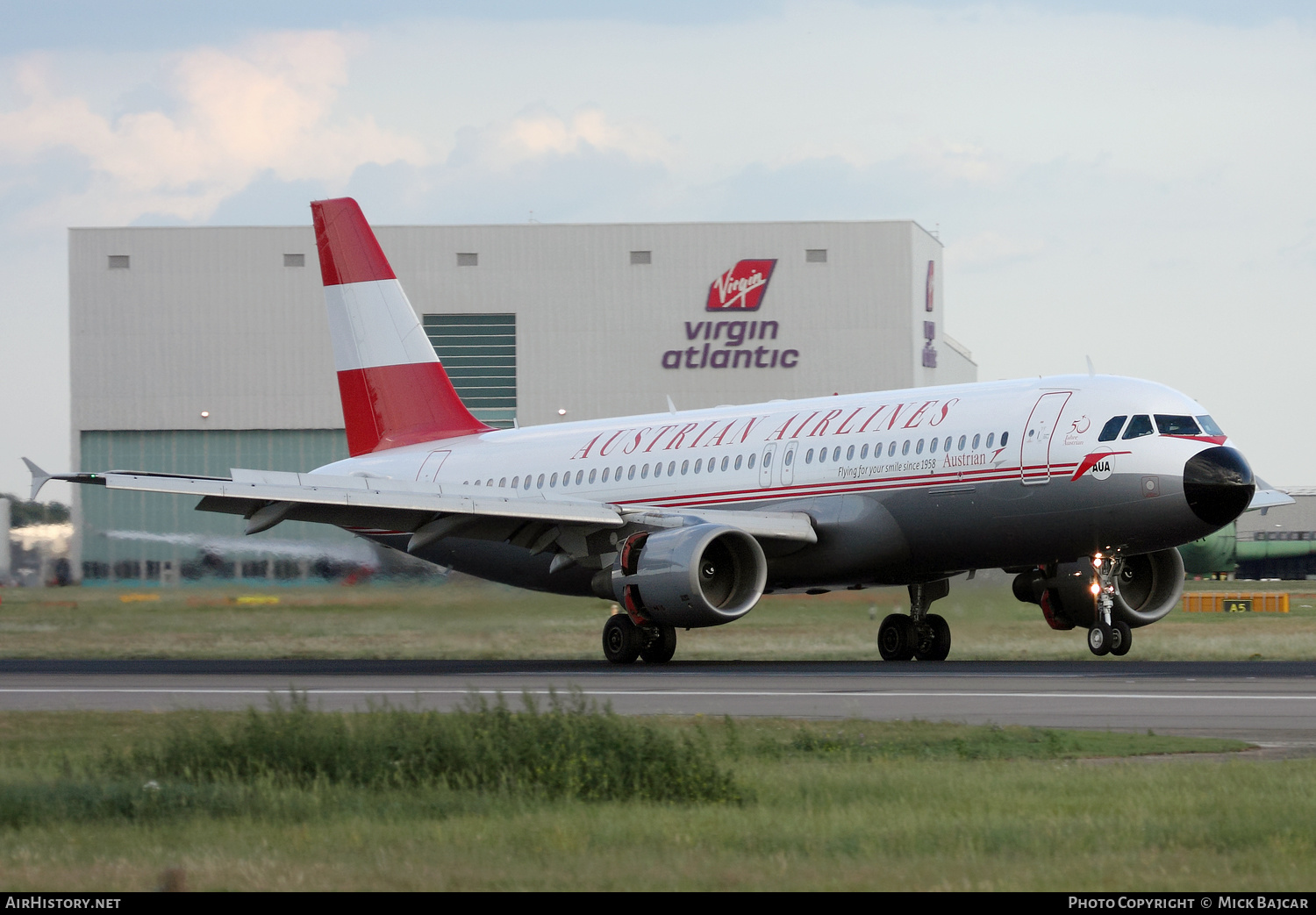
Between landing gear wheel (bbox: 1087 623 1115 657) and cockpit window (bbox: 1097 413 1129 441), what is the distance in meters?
2.96

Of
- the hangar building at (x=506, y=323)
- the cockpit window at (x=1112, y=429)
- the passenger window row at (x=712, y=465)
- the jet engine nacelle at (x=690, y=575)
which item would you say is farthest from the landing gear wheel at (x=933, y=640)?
the hangar building at (x=506, y=323)

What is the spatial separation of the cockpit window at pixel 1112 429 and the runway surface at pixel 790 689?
313cm

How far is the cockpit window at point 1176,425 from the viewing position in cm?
2308

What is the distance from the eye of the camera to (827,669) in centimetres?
2345

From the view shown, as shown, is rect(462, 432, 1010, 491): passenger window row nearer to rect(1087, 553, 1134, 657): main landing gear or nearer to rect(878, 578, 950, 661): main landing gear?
rect(1087, 553, 1134, 657): main landing gear

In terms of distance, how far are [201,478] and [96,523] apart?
9477 millimetres

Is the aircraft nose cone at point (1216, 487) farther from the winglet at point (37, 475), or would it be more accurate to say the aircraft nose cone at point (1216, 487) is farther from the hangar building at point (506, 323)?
the hangar building at point (506, 323)

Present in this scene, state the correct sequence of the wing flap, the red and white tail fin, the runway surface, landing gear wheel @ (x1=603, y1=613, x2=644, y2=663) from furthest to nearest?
1. the red and white tail fin
2. landing gear wheel @ (x1=603, y1=613, x2=644, y2=663)
3. the wing flap
4. the runway surface

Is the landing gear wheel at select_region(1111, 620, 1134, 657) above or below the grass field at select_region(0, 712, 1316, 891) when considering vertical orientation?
below

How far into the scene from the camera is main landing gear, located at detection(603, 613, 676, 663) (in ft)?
83.8

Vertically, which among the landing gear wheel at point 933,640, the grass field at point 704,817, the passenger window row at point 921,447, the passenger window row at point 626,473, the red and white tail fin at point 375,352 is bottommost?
the landing gear wheel at point 933,640

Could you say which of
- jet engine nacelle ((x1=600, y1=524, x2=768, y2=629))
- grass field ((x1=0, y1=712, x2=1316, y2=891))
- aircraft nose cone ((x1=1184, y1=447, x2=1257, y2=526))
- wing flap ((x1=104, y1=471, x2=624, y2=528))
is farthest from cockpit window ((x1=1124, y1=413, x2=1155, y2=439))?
grass field ((x1=0, y1=712, x2=1316, y2=891))
